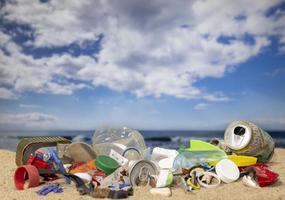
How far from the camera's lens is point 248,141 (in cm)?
622

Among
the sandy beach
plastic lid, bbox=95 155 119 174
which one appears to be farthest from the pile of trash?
the sandy beach

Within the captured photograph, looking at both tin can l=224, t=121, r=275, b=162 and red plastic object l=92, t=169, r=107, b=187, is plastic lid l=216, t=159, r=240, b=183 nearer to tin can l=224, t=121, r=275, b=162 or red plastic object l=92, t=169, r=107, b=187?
tin can l=224, t=121, r=275, b=162

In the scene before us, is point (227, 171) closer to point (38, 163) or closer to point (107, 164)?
point (107, 164)

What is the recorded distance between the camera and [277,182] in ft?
17.1

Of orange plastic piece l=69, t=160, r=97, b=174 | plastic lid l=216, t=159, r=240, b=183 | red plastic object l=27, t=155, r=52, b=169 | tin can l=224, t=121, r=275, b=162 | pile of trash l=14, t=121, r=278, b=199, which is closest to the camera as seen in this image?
pile of trash l=14, t=121, r=278, b=199

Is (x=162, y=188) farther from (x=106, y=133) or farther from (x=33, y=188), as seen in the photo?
(x=106, y=133)

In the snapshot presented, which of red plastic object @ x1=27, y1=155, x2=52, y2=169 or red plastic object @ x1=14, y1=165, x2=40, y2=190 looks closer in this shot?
red plastic object @ x1=14, y1=165, x2=40, y2=190

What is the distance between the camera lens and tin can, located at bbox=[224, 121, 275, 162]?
20.5ft

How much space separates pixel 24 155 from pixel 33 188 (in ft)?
4.74

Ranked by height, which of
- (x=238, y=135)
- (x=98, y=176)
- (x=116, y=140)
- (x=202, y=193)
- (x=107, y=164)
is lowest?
(x=202, y=193)

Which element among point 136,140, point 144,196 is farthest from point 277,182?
point 136,140

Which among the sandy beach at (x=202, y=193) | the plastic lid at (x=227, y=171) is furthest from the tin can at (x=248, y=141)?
the sandy beach at (x=202, y=193)

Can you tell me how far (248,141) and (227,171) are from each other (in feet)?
3.92

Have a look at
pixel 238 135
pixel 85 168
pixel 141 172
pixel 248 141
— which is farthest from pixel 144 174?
pixel 238 135
